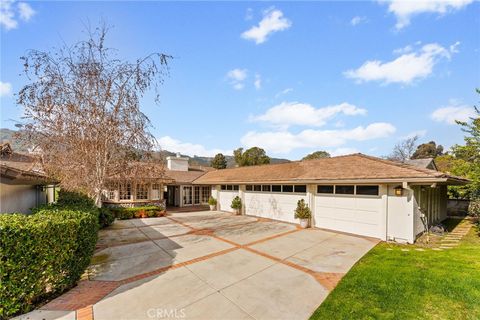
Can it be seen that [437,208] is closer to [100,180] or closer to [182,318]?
[182,318]

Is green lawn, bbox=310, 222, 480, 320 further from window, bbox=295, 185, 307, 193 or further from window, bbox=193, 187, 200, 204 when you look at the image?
window, bbox=193, 187, 200, 204

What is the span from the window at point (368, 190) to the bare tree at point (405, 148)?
136ft

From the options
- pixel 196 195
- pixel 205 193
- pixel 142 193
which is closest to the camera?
pixel 142 193

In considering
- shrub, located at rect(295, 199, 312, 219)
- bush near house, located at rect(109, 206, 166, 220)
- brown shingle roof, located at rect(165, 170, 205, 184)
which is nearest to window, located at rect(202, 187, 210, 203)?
brown shingle roof, located at rect(165, 170, 205, 184)

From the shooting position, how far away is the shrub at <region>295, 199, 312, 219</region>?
1188 cm

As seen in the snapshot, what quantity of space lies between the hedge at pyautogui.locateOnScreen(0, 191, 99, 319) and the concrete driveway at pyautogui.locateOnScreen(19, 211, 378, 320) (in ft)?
1.19

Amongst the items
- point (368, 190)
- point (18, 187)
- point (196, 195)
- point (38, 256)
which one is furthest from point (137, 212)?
point (368, 190)

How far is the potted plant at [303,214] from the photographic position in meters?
11.9

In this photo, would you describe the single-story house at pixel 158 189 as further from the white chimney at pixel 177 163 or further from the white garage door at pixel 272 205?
the white garage door at pixel 272 205

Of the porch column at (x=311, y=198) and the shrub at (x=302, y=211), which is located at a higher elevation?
the porch column at (x=311, y=198)

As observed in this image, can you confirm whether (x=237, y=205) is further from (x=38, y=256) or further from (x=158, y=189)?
(x=38, y=256)

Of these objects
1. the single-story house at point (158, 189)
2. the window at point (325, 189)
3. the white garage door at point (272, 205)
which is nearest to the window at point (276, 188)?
the white garage door at point (272, 205)

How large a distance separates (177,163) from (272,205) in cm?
1800

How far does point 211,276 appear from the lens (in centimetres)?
581
